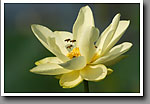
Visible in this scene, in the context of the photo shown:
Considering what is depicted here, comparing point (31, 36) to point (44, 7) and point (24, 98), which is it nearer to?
point (44, 7)

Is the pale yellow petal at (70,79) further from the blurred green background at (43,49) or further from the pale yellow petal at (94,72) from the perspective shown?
the blurred green background at (43,49)

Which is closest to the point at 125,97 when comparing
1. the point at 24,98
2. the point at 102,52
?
the point at 102,52

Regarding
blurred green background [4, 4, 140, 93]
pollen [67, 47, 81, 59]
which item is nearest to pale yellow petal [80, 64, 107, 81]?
pollen [67, 47, 81, 59]

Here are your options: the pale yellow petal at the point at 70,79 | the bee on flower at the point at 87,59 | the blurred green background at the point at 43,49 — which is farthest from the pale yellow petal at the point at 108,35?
the blurred green background at the point at 43,49

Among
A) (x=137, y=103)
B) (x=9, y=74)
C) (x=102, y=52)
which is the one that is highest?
(x=102, y=52)

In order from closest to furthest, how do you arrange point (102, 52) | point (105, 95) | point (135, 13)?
point (102, 52), point (105, 95), point (135, 13)

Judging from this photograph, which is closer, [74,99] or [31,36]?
[74,99]
